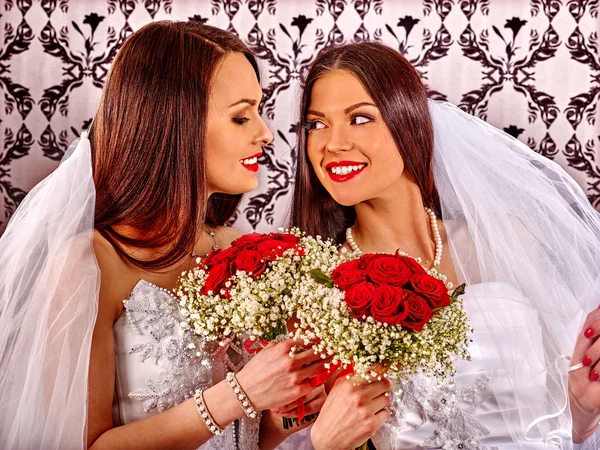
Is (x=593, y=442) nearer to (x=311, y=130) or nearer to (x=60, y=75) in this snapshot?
(x=311, y=130)

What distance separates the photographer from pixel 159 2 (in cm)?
369

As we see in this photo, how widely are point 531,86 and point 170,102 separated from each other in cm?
206

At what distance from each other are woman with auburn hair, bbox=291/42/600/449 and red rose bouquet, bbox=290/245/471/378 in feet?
1.79

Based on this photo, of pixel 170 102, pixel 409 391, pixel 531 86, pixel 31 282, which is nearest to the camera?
pixel 31 282

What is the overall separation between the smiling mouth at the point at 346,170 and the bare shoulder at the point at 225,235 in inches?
18.5

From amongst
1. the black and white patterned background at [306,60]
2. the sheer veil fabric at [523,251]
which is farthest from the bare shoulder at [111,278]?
the black and white patterned background at [306,60]

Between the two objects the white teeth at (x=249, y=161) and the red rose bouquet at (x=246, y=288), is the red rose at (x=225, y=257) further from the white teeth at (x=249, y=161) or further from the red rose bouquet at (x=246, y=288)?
the white teeth at (x=249, y=161)

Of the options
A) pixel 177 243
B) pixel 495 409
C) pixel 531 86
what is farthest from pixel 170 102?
pixel 531 86

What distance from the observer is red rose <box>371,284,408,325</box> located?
1734 mm

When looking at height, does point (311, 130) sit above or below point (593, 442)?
above

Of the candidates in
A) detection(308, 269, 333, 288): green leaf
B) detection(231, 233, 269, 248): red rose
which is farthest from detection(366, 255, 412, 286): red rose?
detection(231, 233, 269, 248): red rose

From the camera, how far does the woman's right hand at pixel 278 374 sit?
204 centimetres

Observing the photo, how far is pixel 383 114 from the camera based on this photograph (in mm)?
2553

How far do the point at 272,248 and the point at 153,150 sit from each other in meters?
0.52
